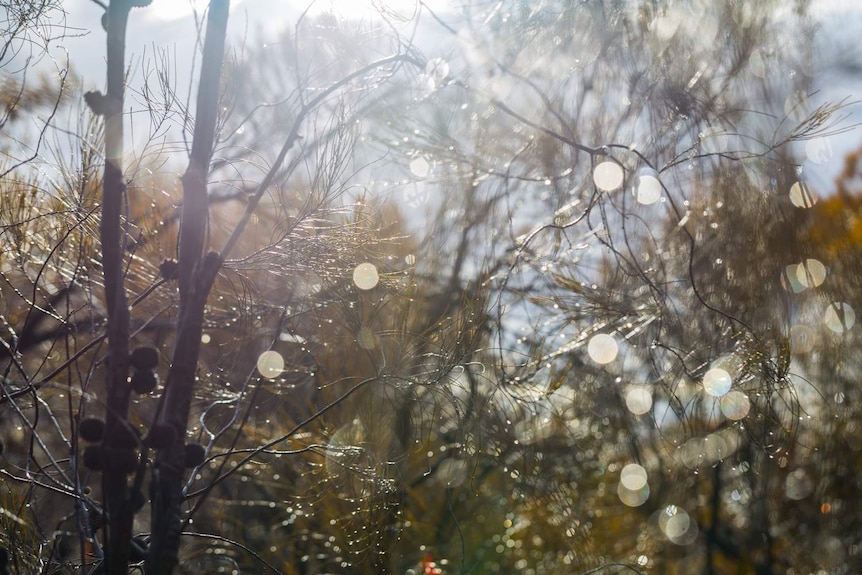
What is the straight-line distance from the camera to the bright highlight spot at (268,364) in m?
1.66

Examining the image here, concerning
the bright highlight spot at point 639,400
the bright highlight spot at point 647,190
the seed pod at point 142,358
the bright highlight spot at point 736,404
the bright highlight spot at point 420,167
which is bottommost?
the seed pod at point 142,358

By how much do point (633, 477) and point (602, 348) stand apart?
2.31 metres

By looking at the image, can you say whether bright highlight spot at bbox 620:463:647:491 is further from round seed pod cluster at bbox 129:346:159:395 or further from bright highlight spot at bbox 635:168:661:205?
round seed pod cluster at bbox 129:346:159:395

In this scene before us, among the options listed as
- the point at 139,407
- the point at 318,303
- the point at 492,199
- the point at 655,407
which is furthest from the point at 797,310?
the point at 139,407

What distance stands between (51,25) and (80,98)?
0.91ft

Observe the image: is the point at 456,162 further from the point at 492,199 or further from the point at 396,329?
the point at 396,329

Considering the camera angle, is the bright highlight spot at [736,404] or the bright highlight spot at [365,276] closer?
the bright highlight spot at [365,276]

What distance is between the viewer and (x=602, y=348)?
10.2 ft

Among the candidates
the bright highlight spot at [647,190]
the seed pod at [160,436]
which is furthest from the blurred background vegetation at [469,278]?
the seed pod at [160,436]

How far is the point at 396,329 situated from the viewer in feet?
6.70

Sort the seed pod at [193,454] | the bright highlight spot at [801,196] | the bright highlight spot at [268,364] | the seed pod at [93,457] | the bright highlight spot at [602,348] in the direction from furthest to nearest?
the bright highlight spot at [801,196] → the bright highlight spot at [602,348] → the bright highlight spot at [268,364] → the seed pod at [193,454] → the seed pod at [93,457]

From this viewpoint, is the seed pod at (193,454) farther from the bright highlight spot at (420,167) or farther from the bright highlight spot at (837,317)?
the bright highlight spot at (837,317)

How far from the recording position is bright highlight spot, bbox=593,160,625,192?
7.46ft

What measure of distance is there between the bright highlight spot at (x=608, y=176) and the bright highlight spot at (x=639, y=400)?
3.11 feet
